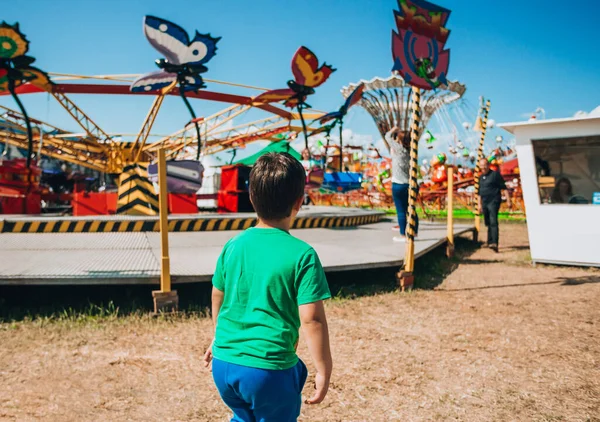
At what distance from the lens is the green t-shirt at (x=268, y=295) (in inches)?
53.2

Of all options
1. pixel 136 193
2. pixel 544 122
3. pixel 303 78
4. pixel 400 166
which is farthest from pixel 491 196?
pixel 136 193

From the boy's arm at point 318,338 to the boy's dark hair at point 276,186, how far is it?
0.33 metres

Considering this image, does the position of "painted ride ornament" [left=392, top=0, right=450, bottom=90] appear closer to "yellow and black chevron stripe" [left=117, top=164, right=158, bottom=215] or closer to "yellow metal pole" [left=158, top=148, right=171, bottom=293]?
"yellow metal pole" [left=158, top=148, right=171, bottom=293]

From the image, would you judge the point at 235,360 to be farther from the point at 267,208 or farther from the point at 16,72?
the point at 16,72

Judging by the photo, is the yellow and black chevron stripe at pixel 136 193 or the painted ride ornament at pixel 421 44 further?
the yellow and black chevron stripe at pixel 136 193

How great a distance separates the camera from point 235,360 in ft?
4.58

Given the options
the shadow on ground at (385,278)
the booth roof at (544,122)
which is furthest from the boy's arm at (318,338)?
the booth roof at (544,122)

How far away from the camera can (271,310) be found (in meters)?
1.39

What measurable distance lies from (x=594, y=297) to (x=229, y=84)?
1160 centimetres

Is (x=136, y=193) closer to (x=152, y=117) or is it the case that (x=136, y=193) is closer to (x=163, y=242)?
(x=152, y=117)

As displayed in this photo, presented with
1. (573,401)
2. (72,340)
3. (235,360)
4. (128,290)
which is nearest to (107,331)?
(72,340)

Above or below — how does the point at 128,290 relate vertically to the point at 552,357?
above

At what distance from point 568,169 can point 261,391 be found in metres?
7.02

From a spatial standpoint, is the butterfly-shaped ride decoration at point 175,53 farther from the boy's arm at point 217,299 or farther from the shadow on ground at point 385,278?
the boy's arm at point 217,299
